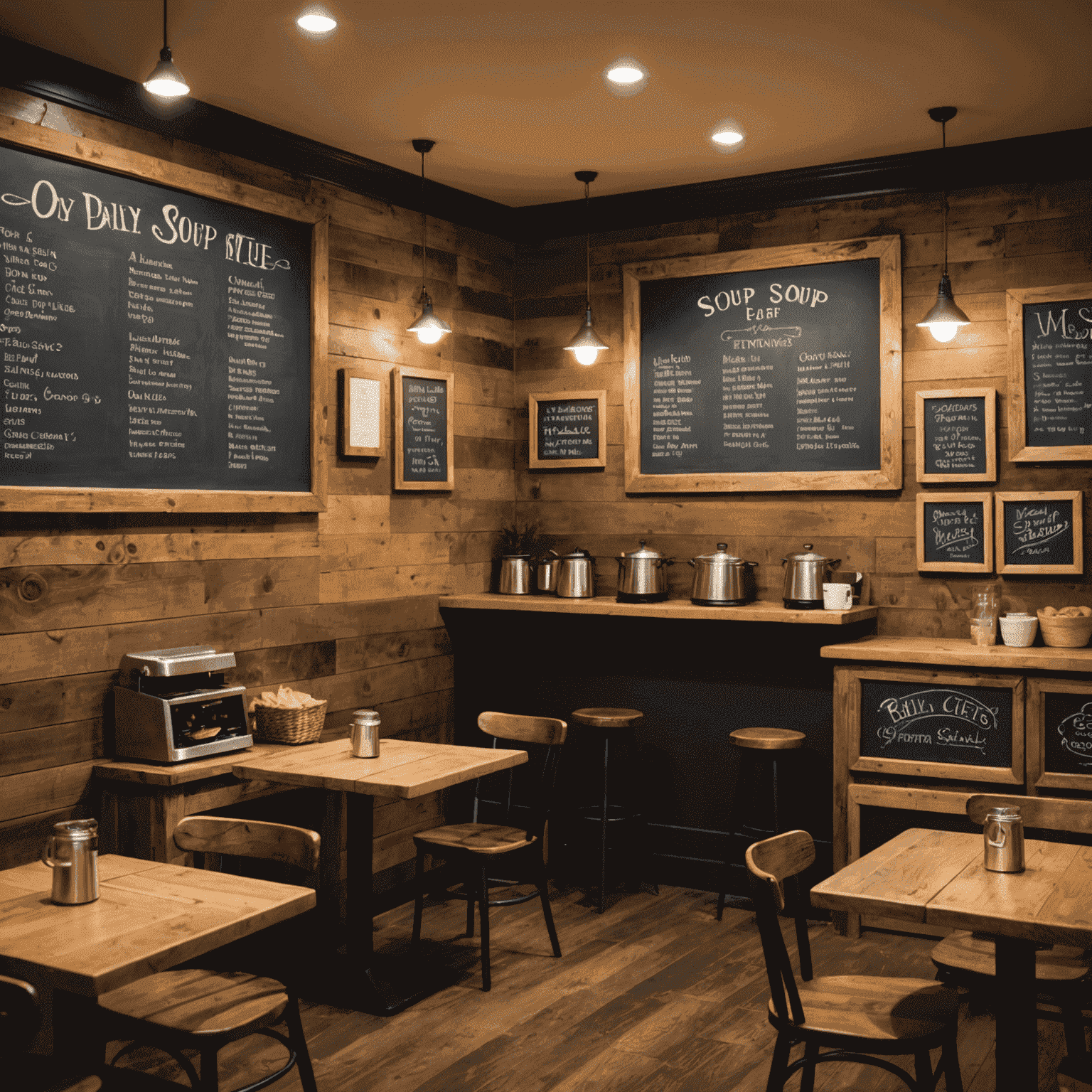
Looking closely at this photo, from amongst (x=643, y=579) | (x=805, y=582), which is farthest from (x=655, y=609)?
(x=805, y=582)

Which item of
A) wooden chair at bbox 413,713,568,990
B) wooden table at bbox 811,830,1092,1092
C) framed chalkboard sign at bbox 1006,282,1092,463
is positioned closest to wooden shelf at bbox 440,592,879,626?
wooden chair at bbox 413,713,568,990

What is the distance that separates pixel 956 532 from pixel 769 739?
111 cm

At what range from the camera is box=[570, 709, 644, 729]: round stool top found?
479 centimetres

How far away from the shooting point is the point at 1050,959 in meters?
3.11

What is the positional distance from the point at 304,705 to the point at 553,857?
165 centimetres

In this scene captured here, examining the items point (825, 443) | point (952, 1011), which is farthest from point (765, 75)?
point (952, 1011)

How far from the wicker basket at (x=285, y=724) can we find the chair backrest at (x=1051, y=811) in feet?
7.13

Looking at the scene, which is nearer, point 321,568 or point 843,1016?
point 843,1016

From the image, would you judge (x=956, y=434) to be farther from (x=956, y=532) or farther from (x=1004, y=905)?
(x=1004, y=905)

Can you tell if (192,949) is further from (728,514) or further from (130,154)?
(728,514)

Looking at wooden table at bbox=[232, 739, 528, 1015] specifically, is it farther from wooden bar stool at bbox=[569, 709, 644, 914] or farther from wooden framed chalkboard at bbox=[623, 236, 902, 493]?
wooden framed chalkboard at bbox=[623, 236, 902, 493]

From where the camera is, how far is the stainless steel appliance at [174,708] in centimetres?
362

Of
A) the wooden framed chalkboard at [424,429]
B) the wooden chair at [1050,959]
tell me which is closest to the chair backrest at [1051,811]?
the wooden chair at [1050,959]

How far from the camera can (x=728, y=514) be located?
203 inches
